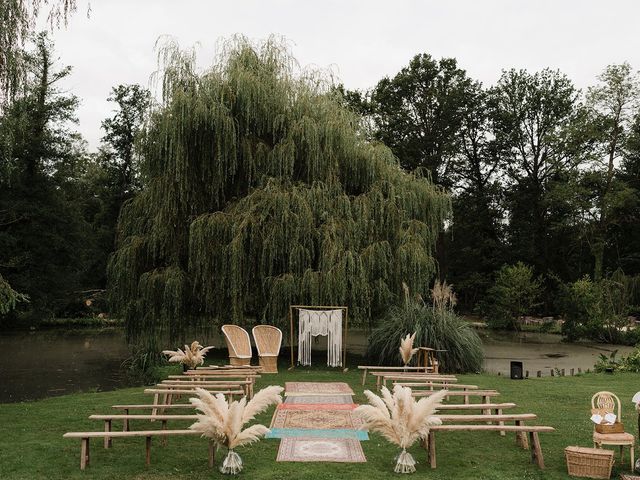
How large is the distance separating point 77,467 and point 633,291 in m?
28.1

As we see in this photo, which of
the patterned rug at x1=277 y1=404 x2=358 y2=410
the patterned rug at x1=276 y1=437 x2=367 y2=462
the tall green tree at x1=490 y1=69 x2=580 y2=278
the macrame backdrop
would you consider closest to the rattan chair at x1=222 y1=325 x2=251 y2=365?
the macrame backdrop

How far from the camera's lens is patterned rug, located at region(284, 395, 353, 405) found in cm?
972

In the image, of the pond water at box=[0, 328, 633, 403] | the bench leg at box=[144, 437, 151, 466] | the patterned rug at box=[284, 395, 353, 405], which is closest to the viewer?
the bench leg at box=[144, 437, 151, 466]

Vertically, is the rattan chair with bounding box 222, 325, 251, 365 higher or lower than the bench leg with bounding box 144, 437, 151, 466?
higher

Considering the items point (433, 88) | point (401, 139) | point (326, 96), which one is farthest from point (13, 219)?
point (433, 88)

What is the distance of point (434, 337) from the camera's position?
567 inches

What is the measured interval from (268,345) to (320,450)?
7.57 meters

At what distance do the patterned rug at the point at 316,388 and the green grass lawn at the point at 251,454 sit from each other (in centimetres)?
202

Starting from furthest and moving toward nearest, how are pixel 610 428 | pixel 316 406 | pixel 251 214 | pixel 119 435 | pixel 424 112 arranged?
pixel 424 112 → pixel 251 214 → pixel 316 406 → pixel 610 428 → pixel 119 435

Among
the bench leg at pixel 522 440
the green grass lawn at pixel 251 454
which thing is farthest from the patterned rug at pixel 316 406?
the bench leg at pixel 522 440

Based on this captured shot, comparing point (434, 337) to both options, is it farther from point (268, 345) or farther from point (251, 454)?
point (251, 454)

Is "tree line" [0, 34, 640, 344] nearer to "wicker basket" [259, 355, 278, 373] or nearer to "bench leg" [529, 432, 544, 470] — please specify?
"wicker basket" [259, 355, 278, 373]

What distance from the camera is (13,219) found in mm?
29578

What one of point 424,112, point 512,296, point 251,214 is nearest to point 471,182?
point 424,112
